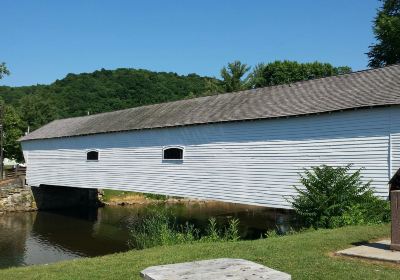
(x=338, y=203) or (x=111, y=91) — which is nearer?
(x=338, y=203)

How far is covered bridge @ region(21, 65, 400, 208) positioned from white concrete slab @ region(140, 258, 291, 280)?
9258mm

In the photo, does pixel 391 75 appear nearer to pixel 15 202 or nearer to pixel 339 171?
pixel 339 171

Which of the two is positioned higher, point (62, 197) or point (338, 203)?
point (338, 203)

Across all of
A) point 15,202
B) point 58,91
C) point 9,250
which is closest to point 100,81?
point 58,91

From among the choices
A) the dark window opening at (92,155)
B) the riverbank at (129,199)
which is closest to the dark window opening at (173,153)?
the dark window opening at (92,155)

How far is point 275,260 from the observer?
676 cm

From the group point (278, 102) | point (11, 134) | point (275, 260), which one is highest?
point (278, 102)

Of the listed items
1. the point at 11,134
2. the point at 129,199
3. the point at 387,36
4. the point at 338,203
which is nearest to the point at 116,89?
the point at 11,134

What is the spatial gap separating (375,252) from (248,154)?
9.03 meters

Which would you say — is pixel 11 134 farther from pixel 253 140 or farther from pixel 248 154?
pixel 253 140

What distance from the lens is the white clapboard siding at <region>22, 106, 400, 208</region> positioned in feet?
42.1

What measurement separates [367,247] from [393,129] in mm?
5997

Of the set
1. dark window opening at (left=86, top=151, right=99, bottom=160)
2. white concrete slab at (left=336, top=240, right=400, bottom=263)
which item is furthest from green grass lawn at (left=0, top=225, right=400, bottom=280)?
dark window opening at (left=86, top=151, right=99, bottom=160)

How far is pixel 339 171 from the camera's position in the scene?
12.2m
